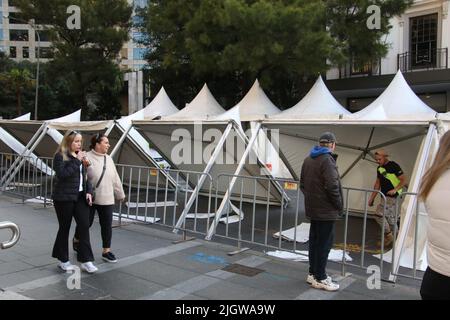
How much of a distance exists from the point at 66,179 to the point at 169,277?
5.18ft

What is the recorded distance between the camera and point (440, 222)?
2717mm

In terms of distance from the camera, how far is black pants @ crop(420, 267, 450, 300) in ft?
8.95

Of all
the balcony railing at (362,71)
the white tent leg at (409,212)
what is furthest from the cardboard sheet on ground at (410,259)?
the balcony railing at (362,71)

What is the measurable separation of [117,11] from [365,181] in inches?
675

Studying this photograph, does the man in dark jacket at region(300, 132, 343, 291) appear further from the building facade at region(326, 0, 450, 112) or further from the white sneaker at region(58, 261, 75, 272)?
the building facade at region(326, 0, 450, 112)

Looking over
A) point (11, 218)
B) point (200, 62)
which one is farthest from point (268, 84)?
point (11, 218)

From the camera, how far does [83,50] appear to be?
72.4ft

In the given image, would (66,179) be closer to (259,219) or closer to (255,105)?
(259,219)

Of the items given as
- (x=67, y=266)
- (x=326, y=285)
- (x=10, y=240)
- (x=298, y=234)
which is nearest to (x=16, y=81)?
(x=298, y=234)

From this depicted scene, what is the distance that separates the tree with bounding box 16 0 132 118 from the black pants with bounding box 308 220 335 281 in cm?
1909

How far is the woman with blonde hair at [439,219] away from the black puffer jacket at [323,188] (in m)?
2.14

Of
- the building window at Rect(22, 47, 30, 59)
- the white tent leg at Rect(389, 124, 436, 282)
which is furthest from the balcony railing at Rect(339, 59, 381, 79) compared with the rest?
the building window at Rect(22, 47, 30, 59)

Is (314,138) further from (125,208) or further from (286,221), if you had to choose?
(125,208)

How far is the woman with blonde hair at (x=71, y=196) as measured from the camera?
211 inches
